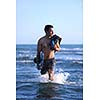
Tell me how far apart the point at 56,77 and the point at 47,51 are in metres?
0.19

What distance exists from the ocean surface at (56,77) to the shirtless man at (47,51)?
0.09 ft

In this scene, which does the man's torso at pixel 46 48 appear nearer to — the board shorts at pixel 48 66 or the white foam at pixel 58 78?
the board shorts at pixel 48 66

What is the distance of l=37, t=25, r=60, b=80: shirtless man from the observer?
1.80 m

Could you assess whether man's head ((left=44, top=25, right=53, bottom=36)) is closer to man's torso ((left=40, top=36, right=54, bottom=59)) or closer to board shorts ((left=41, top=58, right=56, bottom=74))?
man's torso ((left=40, top=36, right=54, bottom=59))

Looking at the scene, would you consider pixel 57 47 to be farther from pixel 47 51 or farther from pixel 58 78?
pixel 58 78

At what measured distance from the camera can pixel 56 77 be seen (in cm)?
180

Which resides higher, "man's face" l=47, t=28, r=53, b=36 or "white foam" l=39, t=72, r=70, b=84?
"man's face" l=47, t=28, r=53, b=36

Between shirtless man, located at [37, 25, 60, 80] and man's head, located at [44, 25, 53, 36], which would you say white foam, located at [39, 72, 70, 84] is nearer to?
shirtless man, located at [37, 25, 60, 80]

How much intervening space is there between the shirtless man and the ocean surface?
29 millimetres

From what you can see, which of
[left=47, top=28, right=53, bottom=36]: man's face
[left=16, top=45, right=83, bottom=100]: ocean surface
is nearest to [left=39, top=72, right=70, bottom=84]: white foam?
[left=16, top=45, right=83, bottom=100]: ocean surface

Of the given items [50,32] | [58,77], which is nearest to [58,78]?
[58,77]

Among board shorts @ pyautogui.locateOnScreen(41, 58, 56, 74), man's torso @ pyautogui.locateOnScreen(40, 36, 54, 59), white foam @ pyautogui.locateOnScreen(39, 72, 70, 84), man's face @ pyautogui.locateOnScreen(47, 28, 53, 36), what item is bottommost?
white foam @ pyautogui.locateOnScreen(39, 72, 70, 84)
